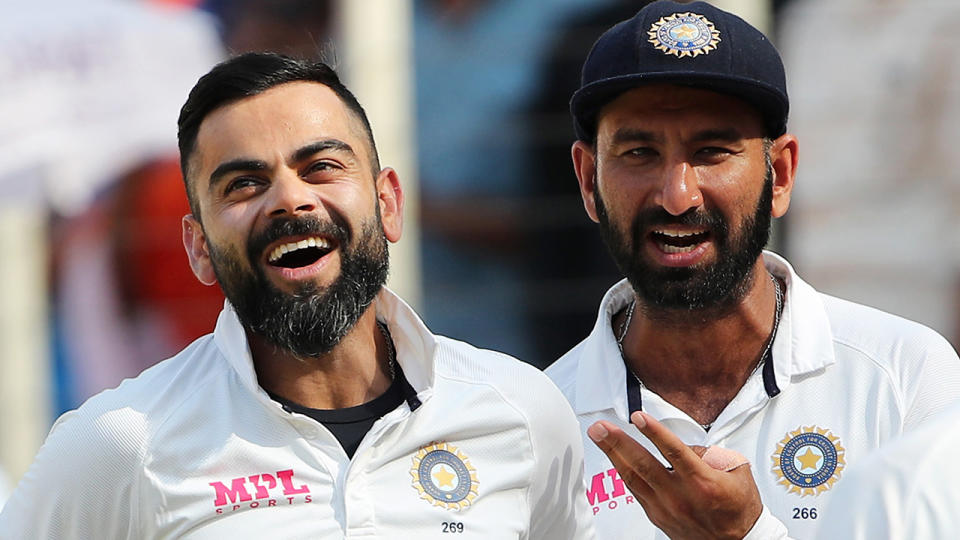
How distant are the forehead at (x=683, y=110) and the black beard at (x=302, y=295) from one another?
0.55 meters

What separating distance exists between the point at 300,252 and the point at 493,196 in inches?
182

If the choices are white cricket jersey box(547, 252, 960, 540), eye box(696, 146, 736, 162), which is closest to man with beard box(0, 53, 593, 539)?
white cricket jersey box(547, 252, 960, 540)

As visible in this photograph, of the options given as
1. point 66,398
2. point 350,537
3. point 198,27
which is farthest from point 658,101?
point 66,398

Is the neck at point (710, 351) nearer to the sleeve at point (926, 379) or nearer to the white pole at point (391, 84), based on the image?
the sleeve at point (926, 379)

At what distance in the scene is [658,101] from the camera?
9.04 ft

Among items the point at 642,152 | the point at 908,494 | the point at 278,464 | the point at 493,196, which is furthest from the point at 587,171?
the point at 493,196

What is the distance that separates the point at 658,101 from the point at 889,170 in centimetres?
456

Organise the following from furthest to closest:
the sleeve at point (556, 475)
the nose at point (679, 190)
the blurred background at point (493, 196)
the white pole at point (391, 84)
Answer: the white pole at point (391, 84)
the blurred background at point (493, 196)
the nose at point (679, 190)
the sleeve at point (556, 475)

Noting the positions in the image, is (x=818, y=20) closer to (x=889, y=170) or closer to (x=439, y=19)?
(x=889, y=170)

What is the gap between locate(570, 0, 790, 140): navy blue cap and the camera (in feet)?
8.91

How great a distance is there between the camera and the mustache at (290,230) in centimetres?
242

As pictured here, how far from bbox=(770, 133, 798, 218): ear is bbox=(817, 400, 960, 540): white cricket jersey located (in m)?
1.51

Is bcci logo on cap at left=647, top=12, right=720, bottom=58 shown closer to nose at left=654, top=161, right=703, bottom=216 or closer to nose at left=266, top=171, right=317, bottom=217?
nose at left=654, top=161, right=703, bottom=216

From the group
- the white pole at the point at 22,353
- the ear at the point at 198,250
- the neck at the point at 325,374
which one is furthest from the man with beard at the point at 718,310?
the white pole at the point at 22,353
